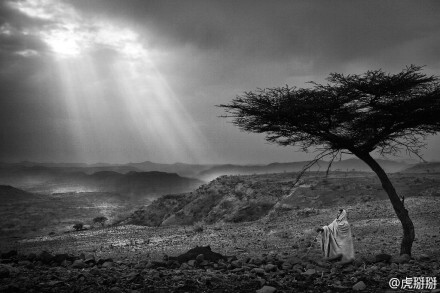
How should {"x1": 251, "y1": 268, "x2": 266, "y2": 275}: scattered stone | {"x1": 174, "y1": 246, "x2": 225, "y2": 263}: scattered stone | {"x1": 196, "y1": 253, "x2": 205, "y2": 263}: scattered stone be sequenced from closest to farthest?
{"x1": 251, "y1": 268, "x2": 266, "y2": 275}: scattered stone → {"x1": 196, "y1": 253, "x2": 205, "y2": 263}: scattered stone → {"x1": 174, "y1": 246, "x2": 225, "y2": 263}: scattered stone

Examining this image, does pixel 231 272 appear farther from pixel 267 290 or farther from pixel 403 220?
pixel 403 220

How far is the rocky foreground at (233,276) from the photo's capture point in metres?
7.09

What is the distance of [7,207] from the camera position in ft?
231

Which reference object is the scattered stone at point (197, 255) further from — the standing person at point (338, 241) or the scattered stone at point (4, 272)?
the scattered stone at point (4, 272)

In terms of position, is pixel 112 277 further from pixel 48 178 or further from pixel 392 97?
pixel 48 178

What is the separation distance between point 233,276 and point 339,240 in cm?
407

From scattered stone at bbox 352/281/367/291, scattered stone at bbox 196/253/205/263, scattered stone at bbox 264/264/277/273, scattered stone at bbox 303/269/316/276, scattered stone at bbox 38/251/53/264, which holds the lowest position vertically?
scattered stone at bbox 38/251/53/264

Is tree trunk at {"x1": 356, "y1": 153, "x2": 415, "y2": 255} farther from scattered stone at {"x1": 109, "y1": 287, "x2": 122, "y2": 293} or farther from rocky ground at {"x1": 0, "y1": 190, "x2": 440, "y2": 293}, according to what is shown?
scattered stone at {"x1": 109, "y1": 287, "x2": 122, "y2": 293}

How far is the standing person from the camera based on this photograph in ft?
33.5

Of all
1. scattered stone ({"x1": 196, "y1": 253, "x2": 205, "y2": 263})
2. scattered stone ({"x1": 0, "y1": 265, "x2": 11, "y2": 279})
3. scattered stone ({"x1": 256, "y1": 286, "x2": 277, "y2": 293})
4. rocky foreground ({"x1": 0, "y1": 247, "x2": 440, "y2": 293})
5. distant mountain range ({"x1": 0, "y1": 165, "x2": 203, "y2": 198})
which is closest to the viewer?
scattered stone ({"x1": 256, "y1": 286, "x2": 277, "y2": 293})

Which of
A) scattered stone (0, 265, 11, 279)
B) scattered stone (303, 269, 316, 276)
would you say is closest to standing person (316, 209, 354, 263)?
scattered stone (303, 269, 316, 276)

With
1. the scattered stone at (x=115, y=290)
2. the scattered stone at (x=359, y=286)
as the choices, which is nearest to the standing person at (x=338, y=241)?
the scattered stone at (x=359, y=286)

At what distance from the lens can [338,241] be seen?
10297mm

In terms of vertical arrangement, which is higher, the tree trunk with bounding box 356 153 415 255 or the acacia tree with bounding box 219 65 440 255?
the acacia tree with bounding box 219 65 440 255
